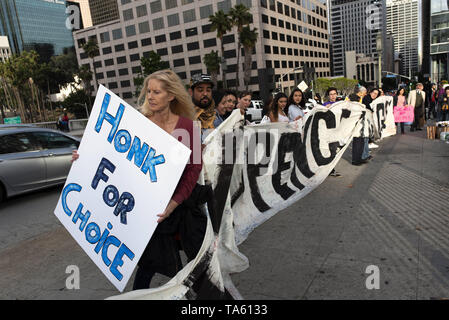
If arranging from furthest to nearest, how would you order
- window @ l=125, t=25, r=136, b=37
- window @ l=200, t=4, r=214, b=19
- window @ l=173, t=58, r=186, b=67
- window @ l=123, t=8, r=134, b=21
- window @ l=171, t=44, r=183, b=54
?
window @ l=125, t=25, r=136, b=37, window @ l=123, t=8, r=134, b=21, window @ l=173, t=58, r=186, b=67, window @ l=171, t=44, r=183, b=54, window @ l=200, t=4, r=214, b=19

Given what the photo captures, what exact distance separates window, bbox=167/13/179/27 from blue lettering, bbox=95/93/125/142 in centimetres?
7192

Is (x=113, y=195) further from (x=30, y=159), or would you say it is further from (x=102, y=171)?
(x=30, y=159)

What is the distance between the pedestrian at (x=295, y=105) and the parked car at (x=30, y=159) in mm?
5053

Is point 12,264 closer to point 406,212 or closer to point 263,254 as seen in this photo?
point 263,254

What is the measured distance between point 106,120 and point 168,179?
707 millimetres

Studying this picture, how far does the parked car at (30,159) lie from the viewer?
253 inches

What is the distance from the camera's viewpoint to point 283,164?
16.3 feet

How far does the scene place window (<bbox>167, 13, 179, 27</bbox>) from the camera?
67750 mm

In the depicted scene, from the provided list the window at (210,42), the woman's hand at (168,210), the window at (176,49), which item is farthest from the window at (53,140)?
the window at (176,49)

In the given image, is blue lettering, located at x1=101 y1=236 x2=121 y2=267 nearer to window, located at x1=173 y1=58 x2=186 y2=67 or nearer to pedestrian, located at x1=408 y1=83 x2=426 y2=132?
pedestrian, located at x1=408 y1=83 x2=426 y2=132

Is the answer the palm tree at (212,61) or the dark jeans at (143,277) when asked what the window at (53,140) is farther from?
the palm tree at (212,61)

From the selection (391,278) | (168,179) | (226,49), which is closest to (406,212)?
(391,278)

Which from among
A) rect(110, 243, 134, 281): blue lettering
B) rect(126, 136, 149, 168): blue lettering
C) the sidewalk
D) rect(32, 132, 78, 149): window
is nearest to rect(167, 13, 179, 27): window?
rect(32, 132, 78, 149): window

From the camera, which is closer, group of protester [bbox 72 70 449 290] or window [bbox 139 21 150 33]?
group of protester [bbox 72 70 449 290]
